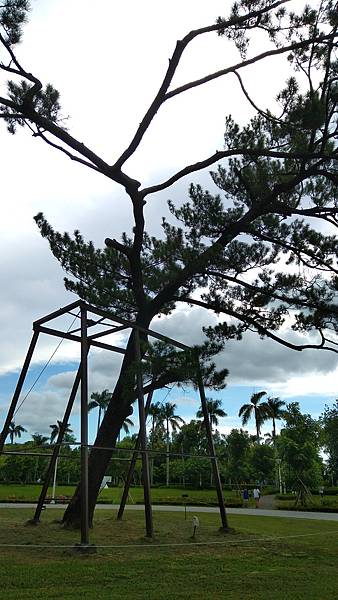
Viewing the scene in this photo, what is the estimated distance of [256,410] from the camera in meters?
47.9

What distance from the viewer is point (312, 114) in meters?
8.04

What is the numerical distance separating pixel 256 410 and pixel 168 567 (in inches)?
1695

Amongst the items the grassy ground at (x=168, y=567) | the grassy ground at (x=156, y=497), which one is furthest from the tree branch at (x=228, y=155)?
the grassy ground at (x=156, y=497)

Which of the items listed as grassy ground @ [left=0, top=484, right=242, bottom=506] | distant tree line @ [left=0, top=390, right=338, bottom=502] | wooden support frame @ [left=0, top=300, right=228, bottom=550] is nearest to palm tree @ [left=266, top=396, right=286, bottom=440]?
distant tree line @ [left=0, top=390, right=338, bottom=502]

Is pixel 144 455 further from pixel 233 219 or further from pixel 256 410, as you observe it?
pixel 256 410

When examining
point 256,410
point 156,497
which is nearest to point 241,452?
point 156,497

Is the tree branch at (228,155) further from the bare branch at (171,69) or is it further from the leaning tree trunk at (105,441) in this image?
the leaning tree trunk at (105,441)

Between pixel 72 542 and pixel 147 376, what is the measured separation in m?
2.55

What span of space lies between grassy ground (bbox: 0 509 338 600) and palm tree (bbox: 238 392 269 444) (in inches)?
1530

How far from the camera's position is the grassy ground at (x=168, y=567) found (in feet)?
15.4

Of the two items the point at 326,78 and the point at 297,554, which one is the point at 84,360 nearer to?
the point at 297,554

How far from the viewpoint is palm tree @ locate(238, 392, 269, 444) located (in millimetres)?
47656

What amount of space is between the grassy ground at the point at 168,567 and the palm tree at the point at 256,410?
38.9m

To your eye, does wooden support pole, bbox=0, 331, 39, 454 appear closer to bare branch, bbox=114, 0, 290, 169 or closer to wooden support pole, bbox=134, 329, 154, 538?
wooden support pole, bbox=134, 329, 154, 538
